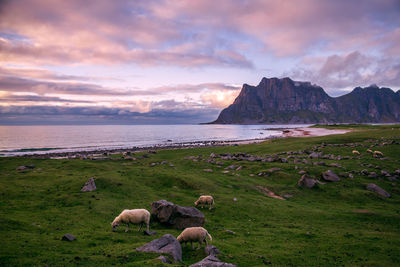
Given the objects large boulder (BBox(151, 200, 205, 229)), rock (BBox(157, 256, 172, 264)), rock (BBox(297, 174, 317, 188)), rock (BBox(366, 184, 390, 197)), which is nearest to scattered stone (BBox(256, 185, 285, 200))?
rock (BBox(297, 174, 317, 188))

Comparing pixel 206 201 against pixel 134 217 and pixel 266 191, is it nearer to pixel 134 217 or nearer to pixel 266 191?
pixel 134 217

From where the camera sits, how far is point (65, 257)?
13812mm

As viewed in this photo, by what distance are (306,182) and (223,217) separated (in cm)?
2079

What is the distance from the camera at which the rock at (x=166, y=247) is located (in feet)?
48.4

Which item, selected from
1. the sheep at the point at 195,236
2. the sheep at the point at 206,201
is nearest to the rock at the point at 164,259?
the sheep at the point at 195,236

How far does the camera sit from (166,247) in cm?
1528

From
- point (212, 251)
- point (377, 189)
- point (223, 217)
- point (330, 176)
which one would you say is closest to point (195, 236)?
point (212, 251)

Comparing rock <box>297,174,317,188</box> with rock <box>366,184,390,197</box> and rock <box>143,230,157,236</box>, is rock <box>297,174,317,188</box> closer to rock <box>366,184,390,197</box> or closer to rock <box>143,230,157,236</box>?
rock <box>366,184,390,197</box>

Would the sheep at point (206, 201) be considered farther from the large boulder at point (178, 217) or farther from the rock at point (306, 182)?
the rock at point (306, 182)

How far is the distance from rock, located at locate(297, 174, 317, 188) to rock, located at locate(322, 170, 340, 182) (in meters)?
2.85

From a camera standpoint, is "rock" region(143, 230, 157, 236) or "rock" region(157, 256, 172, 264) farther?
"rock" region(143, 230, 157, 236)

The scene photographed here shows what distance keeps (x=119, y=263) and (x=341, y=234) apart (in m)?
20.8

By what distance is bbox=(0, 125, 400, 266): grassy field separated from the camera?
1573cm

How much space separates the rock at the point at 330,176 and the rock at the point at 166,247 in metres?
35.3
